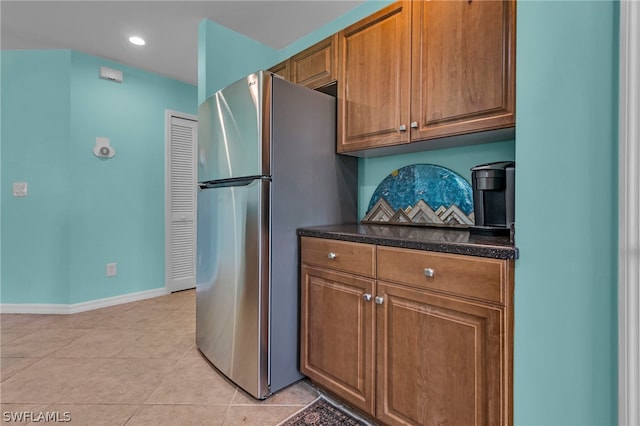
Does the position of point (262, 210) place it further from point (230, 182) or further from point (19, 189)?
point (19, 189)

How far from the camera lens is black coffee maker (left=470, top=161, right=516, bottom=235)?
50.5 inches

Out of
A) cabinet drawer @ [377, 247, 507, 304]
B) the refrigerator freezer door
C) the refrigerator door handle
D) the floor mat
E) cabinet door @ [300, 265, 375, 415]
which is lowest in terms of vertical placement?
the floor mat

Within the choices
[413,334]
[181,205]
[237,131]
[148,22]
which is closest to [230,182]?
[237,131]

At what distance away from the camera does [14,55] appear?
118 inches

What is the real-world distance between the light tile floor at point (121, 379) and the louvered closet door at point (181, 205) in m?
0.98

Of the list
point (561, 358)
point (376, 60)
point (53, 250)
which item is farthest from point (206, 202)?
point (53, 250)

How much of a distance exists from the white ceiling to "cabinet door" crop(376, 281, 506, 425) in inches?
85.6

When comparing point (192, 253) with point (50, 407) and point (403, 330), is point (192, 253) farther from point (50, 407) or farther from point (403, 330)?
point (403, 330)

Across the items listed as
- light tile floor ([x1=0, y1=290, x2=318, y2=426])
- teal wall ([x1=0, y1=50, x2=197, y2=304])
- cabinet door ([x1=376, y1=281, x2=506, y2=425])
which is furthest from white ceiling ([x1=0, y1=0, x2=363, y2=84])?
light tile floor ([x1=0, y1=290, x2=318, y2=426])

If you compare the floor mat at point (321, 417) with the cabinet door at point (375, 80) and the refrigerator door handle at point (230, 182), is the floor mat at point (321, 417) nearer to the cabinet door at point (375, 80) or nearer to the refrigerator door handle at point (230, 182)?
the refrigerator door handle at point (230, 182)

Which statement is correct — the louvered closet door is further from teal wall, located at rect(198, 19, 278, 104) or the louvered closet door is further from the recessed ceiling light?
teal wall, located at rect(198, 19, 278, 104)

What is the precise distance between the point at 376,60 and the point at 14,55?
3563 millimetres

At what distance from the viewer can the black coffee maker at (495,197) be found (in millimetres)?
1283

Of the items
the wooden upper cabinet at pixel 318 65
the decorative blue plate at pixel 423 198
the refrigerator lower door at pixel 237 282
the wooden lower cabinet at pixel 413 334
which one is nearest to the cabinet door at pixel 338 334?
the wooden lower cabinet at pixel 413 334
